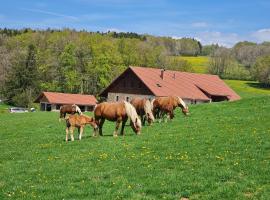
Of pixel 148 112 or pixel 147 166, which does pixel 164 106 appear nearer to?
Answer: pixel 148 112

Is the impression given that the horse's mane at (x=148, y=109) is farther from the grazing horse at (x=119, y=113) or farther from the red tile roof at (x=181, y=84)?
the red tile roof at (x=181, y=84)

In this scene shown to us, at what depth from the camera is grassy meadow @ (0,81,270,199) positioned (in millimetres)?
12703

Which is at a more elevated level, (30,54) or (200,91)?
(30,54)

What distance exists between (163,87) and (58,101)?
25591 mm

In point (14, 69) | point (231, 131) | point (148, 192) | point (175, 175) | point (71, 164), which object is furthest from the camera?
point (14, 69)

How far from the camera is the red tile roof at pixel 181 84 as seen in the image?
71375 mm

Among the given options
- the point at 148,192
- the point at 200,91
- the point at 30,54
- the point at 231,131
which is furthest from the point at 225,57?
the point at 148,192

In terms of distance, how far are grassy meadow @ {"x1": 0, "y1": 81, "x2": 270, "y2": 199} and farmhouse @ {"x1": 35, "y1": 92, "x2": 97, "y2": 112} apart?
210ft

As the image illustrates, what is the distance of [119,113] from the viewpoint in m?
24.1

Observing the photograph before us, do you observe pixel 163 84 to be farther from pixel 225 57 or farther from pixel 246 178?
pixel 225 57

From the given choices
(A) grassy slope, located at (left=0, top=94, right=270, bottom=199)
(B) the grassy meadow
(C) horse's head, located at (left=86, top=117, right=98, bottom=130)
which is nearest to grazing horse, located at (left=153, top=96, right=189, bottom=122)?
(B) the grassy meadow

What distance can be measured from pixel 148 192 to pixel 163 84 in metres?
60.4

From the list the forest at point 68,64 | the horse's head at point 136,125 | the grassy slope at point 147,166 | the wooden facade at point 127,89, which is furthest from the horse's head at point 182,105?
the forest at point 68,64

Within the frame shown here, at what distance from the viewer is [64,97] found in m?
91.2
